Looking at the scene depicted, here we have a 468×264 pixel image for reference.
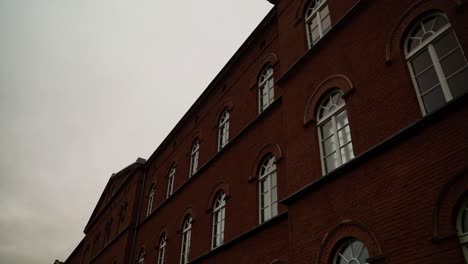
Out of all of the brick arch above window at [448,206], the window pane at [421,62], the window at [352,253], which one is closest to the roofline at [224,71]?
the window pane at [421,62]

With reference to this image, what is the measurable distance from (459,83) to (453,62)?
1.32 feet

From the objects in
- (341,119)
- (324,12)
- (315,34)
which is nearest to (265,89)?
(315,34)

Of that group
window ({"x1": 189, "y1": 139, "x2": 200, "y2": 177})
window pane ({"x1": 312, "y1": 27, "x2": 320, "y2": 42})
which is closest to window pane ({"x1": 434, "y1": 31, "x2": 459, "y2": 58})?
window pane ({"x1": 312, "y1": 27, "x2": 320, "y2": 42})

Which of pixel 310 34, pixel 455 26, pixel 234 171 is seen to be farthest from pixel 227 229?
pixel 455 26

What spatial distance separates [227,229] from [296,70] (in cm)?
509

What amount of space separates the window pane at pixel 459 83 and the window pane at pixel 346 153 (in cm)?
211

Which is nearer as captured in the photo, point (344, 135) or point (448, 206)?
point (448, 206)

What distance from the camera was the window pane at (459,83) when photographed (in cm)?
593

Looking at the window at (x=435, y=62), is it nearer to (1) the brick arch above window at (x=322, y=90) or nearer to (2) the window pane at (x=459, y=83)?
(2) the window pane at (x=459, y=83)

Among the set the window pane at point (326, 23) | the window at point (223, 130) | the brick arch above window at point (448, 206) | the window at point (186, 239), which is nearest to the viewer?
the brick arch above window at point (448, 206)

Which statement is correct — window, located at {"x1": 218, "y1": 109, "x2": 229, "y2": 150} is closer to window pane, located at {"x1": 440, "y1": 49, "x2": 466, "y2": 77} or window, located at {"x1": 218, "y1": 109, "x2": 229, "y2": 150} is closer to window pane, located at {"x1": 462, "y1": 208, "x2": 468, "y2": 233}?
window pane, located at {"x1": 440, "y1": 49, "x2": 466, "y2": 77}

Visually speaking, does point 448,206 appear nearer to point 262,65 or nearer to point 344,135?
point 344,135

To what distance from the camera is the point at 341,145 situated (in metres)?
7.81

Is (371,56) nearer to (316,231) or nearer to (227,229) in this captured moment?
(316,231)
